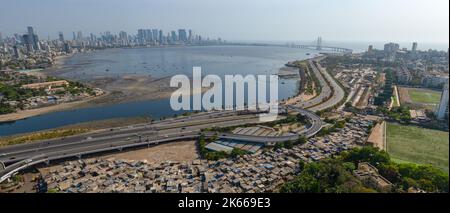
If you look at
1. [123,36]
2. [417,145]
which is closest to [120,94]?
[417,145]

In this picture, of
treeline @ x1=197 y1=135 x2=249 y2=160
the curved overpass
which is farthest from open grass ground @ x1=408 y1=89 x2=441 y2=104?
treeline @ x1=197 y1=135 x2=249 y2=160

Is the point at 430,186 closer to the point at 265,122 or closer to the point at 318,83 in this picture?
the point at 265,122

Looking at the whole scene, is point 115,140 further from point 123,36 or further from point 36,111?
point 123,36

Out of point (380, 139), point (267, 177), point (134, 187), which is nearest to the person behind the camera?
point (134, 187)

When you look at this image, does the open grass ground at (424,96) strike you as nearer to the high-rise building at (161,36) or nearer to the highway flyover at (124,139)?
the highway flyover at (124,139)

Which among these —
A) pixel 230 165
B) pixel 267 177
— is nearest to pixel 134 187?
pixel 230 165

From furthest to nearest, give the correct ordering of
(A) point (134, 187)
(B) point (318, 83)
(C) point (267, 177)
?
(B) point (318, 83) → (C) point (267, 177) → (A) point (134, 187)
